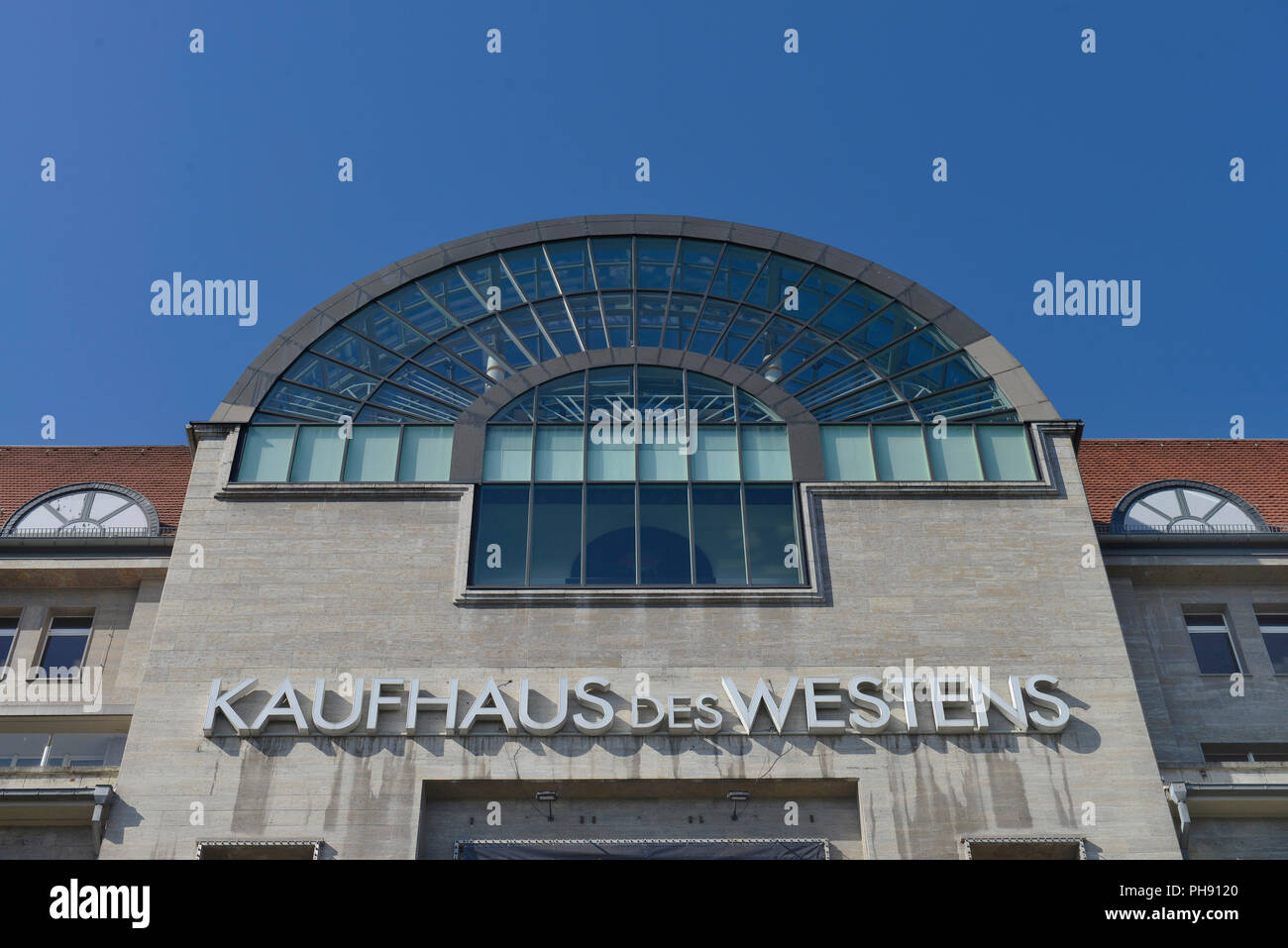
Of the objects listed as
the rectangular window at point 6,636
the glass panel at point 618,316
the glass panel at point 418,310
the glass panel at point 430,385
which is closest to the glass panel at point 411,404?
the glass panel at point 430,385

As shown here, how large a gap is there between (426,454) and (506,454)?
1.77m

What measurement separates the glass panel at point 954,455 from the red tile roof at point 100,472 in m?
17.9

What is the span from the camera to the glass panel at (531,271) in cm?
3272

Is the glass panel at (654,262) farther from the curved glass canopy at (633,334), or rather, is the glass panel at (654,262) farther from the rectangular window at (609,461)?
the rectangular window at (609,461)

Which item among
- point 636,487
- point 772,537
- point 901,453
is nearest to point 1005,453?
point 901,453

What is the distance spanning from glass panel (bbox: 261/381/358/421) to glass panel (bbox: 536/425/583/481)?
4.46 meters

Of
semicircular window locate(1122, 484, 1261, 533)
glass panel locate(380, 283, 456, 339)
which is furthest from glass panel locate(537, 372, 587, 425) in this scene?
semicircular window locate(1122, 484, 1261, 533)

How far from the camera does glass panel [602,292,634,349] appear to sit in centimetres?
3177

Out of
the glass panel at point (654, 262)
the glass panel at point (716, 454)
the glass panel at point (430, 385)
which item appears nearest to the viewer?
the glass panel at point (716, 454)

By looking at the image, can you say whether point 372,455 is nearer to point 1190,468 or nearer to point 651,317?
point 651,317

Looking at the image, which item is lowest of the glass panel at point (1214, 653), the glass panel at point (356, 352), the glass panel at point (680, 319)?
the glass panel at point (1214, 653)

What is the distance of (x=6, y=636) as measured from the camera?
30.0m
